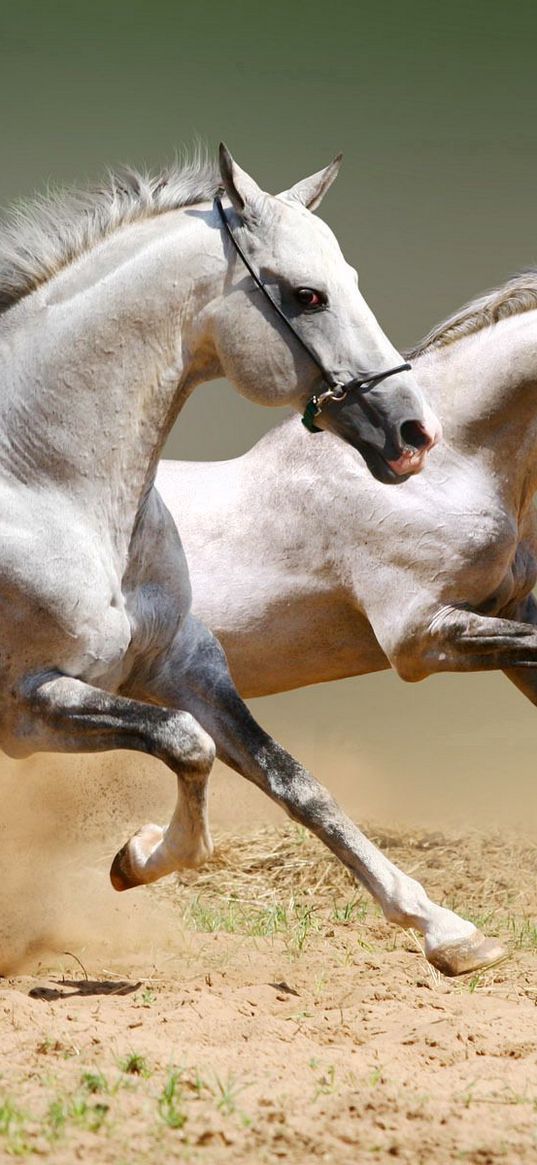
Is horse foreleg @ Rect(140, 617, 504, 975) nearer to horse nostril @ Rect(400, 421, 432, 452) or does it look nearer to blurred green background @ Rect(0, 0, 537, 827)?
horse nostril @ Rect(400, 421, 432, 452)

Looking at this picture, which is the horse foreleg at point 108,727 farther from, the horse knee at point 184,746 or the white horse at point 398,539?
the white horse at point 398,539

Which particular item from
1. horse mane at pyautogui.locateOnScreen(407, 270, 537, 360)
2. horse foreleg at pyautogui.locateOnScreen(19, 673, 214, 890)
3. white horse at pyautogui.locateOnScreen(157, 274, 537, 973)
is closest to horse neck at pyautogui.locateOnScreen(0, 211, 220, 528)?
horse foreleg at pyautogui.locateOnScreen(19, 673, 214, 890)

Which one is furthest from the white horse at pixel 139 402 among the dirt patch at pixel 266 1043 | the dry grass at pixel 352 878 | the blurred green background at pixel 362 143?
the blurred green background at pixel 362 143

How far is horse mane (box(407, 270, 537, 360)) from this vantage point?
498 centimetres

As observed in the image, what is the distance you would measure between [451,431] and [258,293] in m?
1.61

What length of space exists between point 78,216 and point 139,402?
57 centimetres

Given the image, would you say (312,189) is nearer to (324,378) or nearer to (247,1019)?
(324,378)

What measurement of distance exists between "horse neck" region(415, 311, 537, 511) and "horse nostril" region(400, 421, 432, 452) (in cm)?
150

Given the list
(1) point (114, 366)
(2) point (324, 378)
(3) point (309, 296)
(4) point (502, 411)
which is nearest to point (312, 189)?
(3) point (309, 296)

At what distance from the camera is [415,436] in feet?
11.0

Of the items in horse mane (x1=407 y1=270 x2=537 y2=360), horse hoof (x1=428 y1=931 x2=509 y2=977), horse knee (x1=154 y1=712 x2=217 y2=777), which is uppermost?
horse mane (x1=407 y1=270 x2=537 y2=360)

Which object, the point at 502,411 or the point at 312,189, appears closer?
the point at 312,189

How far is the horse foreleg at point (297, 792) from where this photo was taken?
136 inches

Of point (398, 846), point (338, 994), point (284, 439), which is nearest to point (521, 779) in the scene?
point (398, 846)
